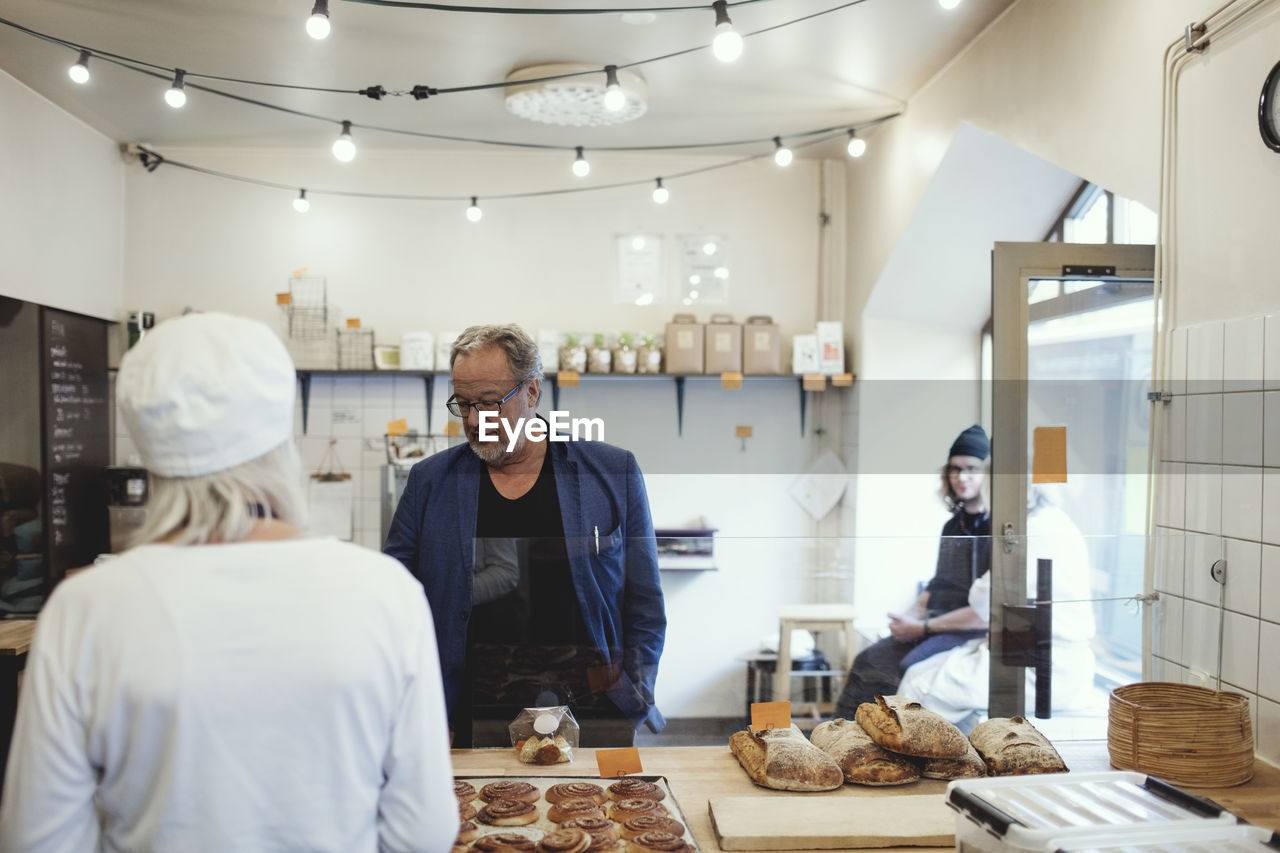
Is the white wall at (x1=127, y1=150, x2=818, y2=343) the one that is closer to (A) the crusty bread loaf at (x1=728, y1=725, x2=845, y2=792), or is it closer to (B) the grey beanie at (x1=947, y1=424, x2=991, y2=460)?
(B) the grey beanie at (x1=947, y1=424, x2=991, y2=460)

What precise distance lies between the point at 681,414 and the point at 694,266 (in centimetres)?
74

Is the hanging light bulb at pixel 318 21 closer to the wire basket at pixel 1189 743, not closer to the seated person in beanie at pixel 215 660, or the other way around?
the seated person in beanie at pixel 215 660

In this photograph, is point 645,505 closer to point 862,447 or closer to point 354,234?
point 862,447

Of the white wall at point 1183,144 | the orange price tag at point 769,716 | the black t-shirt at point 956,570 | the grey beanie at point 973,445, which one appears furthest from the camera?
the grey beanie at point 973,445

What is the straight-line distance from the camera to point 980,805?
1.30m

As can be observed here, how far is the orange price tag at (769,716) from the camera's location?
1.82 meters

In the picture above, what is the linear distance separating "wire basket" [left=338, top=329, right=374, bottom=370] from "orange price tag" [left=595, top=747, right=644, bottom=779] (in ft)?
10.2

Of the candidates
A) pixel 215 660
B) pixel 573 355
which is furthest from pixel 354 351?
pixel 215 660

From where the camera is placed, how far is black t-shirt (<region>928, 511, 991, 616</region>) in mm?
2053

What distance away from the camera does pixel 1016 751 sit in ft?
5.48

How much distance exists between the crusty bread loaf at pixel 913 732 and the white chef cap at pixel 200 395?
1.20 metres

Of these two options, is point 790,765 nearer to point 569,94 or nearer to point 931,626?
point 931,626

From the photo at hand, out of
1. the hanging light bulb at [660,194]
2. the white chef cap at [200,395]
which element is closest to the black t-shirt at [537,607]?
the white chef cap at [200,395]

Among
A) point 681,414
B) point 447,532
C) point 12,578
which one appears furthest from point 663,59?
point 12,578
